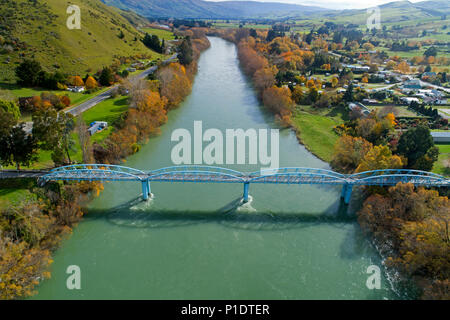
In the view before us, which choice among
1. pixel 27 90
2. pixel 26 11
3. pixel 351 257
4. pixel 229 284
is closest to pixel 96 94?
pixel 27 90

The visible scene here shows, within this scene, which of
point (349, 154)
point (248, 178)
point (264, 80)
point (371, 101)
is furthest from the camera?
point (264, 80)

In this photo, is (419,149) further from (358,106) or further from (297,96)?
(297,96)

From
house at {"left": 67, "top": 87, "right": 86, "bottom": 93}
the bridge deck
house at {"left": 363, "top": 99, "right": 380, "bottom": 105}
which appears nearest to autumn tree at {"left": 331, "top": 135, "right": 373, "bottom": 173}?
the bridge deck

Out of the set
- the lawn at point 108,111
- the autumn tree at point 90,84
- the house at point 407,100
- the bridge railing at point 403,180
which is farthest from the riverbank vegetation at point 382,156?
the autumn tree at point 90,84

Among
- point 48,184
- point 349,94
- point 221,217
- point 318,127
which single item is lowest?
point 221,217

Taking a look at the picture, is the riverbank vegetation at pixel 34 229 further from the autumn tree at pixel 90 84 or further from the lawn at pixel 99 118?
the autumn tree at pixel 90 84

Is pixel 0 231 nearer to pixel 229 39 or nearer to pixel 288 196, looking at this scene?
pixel 288 196

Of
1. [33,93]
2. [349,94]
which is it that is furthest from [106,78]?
[349,94]
